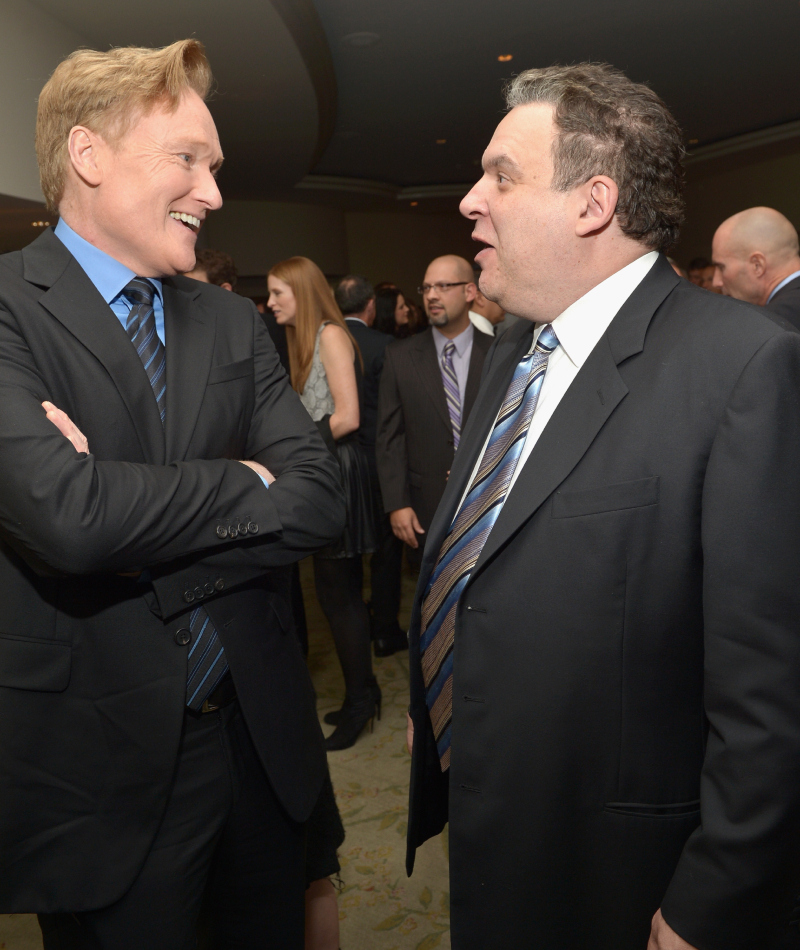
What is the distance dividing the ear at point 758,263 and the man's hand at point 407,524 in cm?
240

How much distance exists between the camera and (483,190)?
1396mm

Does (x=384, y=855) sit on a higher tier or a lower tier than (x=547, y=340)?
lower

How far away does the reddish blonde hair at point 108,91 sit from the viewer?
1230 millimetres

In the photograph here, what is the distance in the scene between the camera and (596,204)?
49.4 inches

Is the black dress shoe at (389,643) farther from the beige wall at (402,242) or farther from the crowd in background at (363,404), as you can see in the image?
the beige wall at (402,242)

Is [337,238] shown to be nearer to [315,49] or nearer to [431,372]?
[315,49]

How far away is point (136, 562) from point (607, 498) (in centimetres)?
75

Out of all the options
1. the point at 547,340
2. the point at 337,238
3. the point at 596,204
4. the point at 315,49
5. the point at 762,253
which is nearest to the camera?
the point at 596,204

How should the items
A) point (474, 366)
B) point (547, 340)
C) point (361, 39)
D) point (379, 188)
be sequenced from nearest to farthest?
point (547, 340)
point (474, 366)
point (361, 39)
point (379, 188)

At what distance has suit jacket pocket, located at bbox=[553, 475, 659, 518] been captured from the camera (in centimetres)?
107

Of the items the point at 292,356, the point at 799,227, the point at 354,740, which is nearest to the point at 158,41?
the point at 292,356

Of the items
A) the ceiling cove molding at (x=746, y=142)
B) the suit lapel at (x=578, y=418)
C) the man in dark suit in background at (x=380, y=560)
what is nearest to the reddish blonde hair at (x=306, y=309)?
the man in dark suit in background at (x=380, y=560)

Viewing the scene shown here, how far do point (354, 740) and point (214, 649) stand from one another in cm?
214

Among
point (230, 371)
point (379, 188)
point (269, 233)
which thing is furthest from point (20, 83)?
point (379, 188)
